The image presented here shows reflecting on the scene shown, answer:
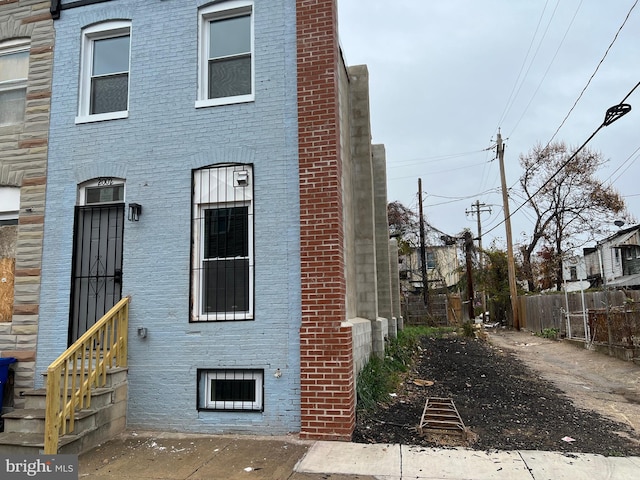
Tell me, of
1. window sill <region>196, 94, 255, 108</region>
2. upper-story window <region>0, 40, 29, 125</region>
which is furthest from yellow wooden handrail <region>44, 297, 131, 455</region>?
upper-story window <region>0, 40, 29, 125</region>

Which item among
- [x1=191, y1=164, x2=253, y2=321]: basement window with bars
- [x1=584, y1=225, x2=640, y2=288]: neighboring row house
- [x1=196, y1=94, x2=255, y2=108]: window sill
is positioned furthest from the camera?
[x1=584, y1=225, x2=640, y2=288]: neighboring row house

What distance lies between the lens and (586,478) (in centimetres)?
455

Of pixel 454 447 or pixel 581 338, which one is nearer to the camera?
pixel 454 447

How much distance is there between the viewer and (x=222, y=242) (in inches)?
269

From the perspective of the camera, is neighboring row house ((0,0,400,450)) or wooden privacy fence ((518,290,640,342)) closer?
neighboring row house ((0,0,400,450))

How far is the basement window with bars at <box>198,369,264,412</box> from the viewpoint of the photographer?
246 inches

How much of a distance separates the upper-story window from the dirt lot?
→ 7.48 m

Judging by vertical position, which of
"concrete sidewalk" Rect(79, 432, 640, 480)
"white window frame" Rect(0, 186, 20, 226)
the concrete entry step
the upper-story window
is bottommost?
"concrete sidewalk" Rect(79, 432, 640, 480)

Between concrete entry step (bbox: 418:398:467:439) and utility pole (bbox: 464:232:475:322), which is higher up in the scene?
utility pole (bbox: 464:232:475:322)

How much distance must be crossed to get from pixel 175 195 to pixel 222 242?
3.20 ft

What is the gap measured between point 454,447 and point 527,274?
2905cm

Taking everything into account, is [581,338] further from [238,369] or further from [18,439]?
[18,439]

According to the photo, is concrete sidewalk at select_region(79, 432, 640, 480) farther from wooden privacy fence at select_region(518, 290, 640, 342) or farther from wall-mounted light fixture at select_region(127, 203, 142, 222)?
wooden privacy fence at select_region(518, 290, 640, 342)

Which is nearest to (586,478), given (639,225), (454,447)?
(454,447)
